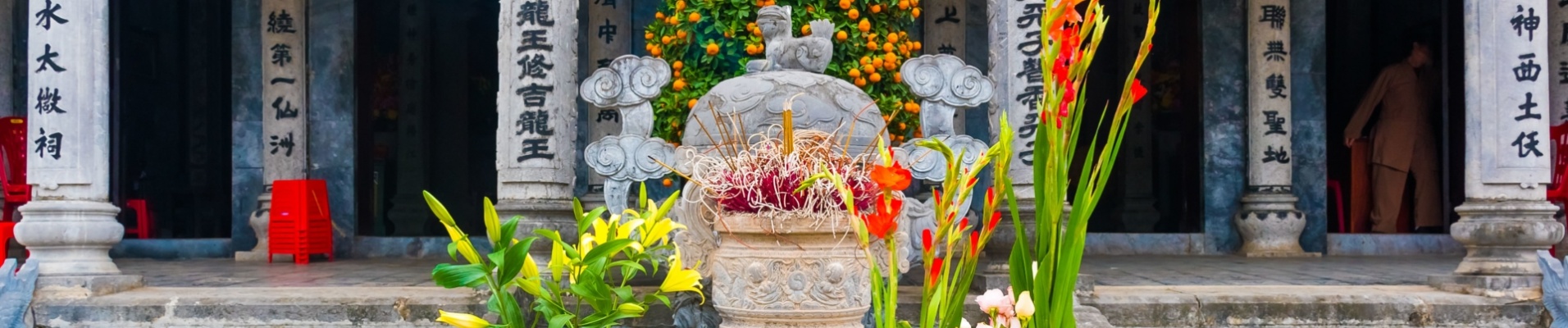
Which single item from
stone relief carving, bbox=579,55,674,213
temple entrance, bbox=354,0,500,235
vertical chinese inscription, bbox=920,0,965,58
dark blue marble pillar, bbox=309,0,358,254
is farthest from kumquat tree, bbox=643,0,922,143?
temple entrance, bbox=354,0,500,235

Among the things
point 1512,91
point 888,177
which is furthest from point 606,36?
point 888,177

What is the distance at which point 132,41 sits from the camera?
962 centimetres

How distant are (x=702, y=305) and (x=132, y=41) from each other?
281 inches

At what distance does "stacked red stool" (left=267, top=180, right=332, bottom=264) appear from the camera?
302 inches

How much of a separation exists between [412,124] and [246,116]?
1.84 meters

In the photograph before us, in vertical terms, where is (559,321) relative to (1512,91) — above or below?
below

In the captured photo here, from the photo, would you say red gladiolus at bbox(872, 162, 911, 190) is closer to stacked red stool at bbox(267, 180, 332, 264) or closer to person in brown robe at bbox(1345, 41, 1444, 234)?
stacked red stool at bbox(267, 180, 332, 264)

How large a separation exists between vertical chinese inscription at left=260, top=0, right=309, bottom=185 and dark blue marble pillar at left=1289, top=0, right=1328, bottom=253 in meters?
6.96

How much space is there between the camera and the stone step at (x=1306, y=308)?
5160mm

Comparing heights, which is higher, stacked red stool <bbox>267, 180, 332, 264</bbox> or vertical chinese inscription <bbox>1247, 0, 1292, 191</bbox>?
vertical chinese inscription <bbox>1247, 0, 1292, 191</bbox>

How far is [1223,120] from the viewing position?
8.55 m

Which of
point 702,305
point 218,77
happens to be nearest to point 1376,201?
point 702,305

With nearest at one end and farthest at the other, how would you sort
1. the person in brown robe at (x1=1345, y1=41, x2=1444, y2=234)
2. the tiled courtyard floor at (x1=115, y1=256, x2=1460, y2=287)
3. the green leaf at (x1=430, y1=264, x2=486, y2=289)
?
the green leaf at (x1=430, y1=264, x2=486, y2=289) < the tiled courtyard floor at (x1=115, y1=256, x2=1460, y2=287) < the person in brown robe at (x1=1345, y1=41, x2=1444, y2=234)

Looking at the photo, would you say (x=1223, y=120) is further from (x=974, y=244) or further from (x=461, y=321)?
(x=974, y=244)
